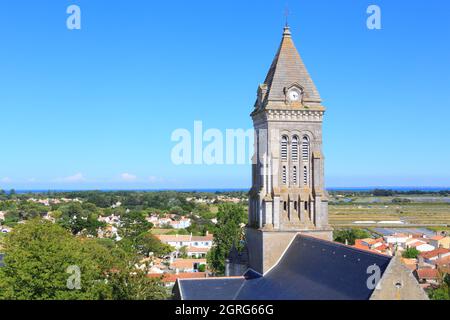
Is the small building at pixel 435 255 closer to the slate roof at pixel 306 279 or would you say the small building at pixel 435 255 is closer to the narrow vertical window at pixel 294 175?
the narrow vertical window at pixel 294 175

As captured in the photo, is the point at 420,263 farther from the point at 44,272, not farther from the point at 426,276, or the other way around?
the point at 44,272

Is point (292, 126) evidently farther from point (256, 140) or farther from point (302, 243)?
point (302, 243)

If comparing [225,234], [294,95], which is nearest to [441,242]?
[225,234]

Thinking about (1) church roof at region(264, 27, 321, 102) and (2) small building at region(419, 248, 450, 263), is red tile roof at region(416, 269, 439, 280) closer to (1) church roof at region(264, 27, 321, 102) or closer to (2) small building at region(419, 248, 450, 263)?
(2) small building at region(419, 248, 450, 263)

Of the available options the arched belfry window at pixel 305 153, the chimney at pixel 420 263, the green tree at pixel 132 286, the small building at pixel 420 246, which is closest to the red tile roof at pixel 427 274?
the chimney at pixel 420 263

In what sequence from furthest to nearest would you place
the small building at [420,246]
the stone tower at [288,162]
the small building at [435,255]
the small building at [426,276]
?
the small building at [420,246] < the small building at [435,255] < the small building at [426,276] < the stone tower at [288,162]

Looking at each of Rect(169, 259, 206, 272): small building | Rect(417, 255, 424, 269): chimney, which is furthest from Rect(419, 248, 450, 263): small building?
Rect(169, 259, 206, 272): small building

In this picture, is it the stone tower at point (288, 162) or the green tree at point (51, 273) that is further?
the stone tower at point (288, 162)
